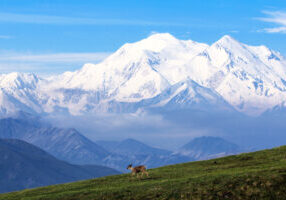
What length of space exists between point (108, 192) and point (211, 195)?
40.8 ft

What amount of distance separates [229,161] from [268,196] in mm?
28729

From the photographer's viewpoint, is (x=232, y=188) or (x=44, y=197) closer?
(x=232, y=188)

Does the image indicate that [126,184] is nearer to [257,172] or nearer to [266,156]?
[257,172]

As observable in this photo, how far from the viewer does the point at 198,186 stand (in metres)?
58.9

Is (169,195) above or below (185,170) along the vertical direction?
below

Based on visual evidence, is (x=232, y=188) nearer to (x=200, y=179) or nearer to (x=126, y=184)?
(x=200, y=179)

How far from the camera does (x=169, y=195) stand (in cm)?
5741

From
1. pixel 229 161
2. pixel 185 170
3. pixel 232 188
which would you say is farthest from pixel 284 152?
pixel 232 188

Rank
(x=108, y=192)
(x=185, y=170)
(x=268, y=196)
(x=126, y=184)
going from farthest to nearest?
(x=185, y=170) → (x=126, y=184) → (x=108, y=192) → (x=268, y=196)

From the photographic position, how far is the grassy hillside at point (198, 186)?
55344 mm

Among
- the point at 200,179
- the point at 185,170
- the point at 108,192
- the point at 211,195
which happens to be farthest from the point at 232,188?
the point at 185,170

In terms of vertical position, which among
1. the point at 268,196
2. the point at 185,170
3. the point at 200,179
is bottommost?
the point at 268,196

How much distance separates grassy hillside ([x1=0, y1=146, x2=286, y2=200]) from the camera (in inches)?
2179

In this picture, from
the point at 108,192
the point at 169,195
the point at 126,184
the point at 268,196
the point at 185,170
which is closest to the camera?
the point at 268,196
